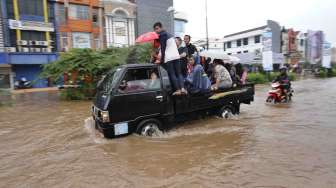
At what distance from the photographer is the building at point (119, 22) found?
28797 millimetres

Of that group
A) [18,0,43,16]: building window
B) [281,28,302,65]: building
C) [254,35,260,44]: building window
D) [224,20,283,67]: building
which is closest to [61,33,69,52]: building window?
[18,0,43,16]: building window

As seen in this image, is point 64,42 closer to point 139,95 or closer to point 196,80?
point 196,80

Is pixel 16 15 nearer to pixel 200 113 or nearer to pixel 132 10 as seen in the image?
pixel 132 10

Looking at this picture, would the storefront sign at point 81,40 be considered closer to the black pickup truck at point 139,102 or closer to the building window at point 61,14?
the building window at point 61,14

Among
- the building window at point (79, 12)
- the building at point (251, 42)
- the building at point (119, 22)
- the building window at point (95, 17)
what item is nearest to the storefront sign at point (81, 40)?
the building window at point (95, 17)

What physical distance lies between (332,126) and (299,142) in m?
2.16

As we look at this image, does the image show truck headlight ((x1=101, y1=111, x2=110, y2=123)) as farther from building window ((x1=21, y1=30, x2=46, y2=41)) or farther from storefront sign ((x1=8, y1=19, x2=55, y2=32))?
building window ((x1=21, y1=30, x2=46, y2=41))

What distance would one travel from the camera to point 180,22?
127 ft

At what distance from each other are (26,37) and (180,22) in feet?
71.2

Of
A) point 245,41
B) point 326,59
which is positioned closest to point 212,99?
point 326,59

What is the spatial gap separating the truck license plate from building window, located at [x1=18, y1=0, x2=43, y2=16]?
83.5 feet

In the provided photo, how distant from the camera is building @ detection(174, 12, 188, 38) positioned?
3759cm

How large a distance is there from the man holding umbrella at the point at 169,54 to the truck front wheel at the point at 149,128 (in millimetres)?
884

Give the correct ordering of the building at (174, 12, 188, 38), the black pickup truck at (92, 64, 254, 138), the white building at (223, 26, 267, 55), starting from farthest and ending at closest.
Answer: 1. the white building at (223, 26, 267, 55)
2. the building at (174, 12, 188, 38)
3. the black pickup truck at (92, 64, 254, 138)
